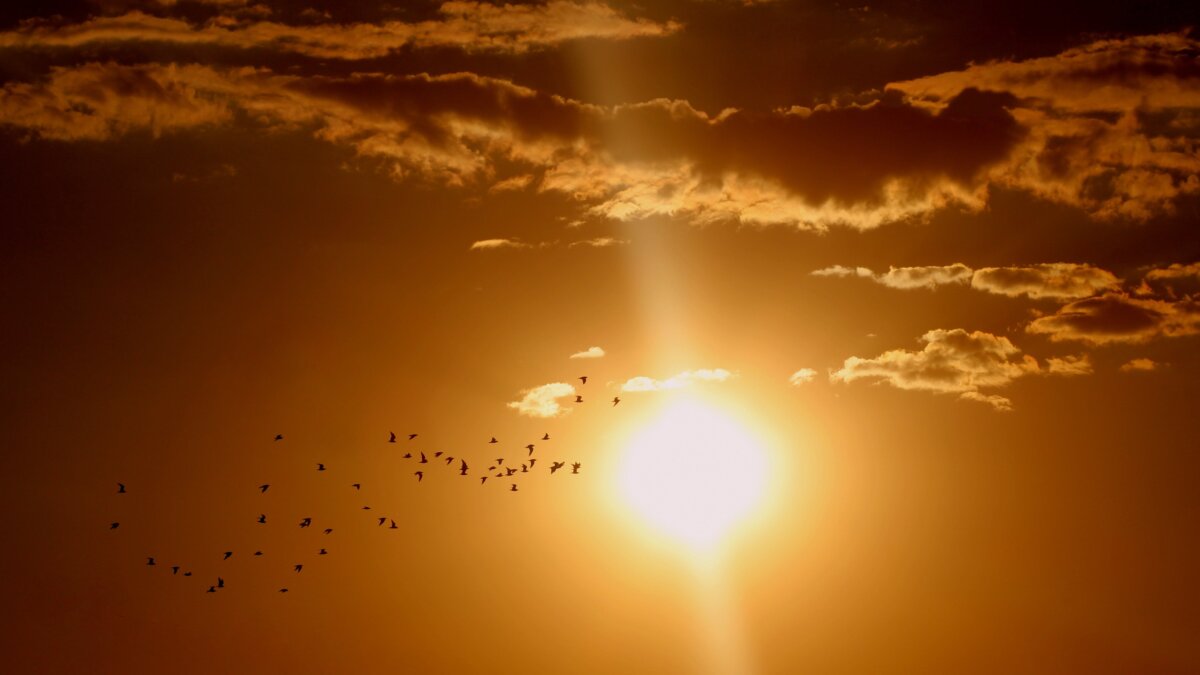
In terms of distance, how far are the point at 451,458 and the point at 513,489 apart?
1616cm

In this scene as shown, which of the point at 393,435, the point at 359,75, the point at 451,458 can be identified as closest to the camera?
the point at 359,75

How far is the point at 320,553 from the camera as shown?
419 ft

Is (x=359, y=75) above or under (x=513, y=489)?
above

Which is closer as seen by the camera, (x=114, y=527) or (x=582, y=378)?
(x=582, y=378)

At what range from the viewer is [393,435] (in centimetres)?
10419

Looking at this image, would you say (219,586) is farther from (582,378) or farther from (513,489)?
(582,378)

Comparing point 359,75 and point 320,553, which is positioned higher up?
point 359,75

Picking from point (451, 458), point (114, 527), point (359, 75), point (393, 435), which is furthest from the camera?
point (114, 527)

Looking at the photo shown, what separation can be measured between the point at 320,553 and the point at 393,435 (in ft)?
100

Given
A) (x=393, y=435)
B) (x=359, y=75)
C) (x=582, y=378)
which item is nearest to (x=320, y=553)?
(x=393, y=435)

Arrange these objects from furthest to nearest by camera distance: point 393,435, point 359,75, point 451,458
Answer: point 451,458, point 393,435, point 359,75

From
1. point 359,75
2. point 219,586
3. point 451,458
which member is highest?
point 359,75

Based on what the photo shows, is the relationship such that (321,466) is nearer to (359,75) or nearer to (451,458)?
(451,458)

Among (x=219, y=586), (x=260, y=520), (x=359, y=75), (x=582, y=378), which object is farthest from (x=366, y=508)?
(x=359, y=75)
